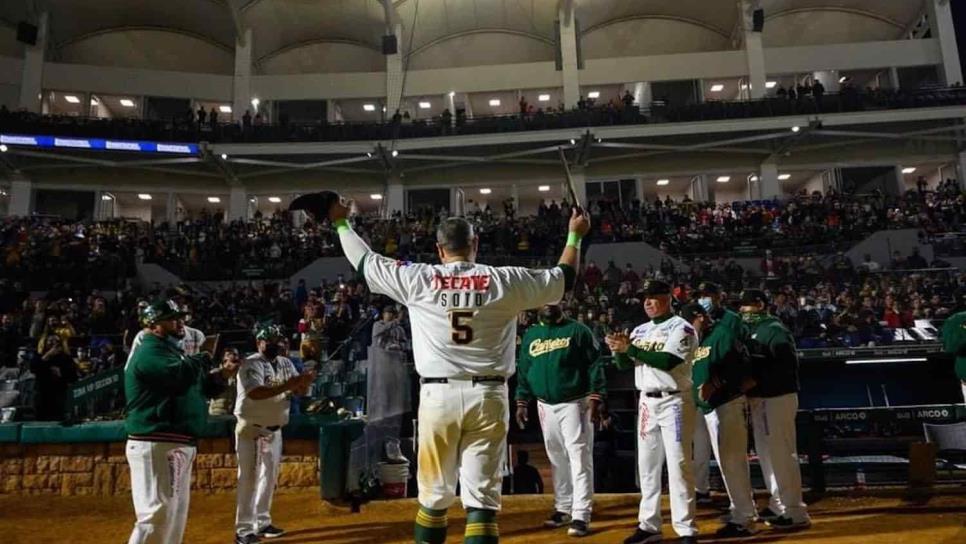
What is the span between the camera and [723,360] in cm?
511

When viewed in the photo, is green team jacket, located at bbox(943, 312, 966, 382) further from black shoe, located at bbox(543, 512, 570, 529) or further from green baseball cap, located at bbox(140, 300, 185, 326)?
green baseball cap, located at bbox(140, 300, 185, 326)

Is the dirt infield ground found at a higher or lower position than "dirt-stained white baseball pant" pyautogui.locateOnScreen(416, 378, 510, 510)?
lower

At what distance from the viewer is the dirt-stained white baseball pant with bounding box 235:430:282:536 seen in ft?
16.9

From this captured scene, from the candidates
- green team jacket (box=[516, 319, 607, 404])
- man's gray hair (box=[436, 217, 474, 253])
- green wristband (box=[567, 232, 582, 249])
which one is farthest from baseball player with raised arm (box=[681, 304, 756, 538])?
man's gray hair (box=[436, 217, 474, 253])

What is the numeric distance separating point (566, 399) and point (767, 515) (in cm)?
188

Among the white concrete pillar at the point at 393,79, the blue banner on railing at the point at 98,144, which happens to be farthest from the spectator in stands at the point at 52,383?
the white concrete pillar at the point at 393,79

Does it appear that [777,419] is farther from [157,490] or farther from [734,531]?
[157,490]

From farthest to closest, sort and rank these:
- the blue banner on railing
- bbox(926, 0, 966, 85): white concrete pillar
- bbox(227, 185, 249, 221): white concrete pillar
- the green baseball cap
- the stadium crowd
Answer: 1. bbox(227, 185, 249, 221): white concrete pillar
2. bbox(926, 0, 966, 85): white concrete pillar
3. the stadium crowd
4. the blue banner on railing
5. the green baseball cap

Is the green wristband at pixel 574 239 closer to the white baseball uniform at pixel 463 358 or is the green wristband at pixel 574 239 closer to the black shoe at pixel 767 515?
the white baseball uniform at pixel 463 358

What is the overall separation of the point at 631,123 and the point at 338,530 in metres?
20.7

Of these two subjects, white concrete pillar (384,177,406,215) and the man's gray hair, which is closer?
the man's gray hair

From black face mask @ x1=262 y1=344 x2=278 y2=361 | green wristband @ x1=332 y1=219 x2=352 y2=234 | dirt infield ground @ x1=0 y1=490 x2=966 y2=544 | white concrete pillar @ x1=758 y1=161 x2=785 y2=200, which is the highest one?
white concrete pillar @ x1=758 y1=161 x2=785 y2=200

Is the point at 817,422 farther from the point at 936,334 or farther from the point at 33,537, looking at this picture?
the point at 33,537

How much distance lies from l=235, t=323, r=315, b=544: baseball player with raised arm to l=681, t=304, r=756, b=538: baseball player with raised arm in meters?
3.45
